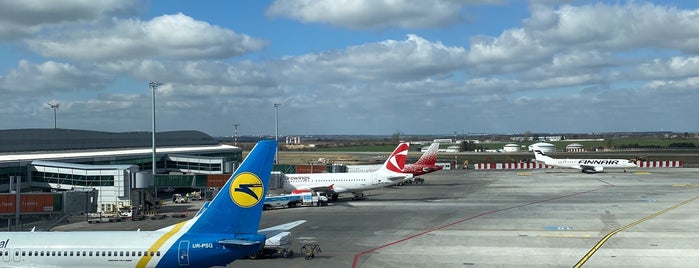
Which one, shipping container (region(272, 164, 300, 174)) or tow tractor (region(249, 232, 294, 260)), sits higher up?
shipping container (region(272, 164, 300, 174))

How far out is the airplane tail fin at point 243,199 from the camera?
19.4m

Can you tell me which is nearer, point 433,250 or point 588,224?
point 433,250

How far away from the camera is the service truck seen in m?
54.6

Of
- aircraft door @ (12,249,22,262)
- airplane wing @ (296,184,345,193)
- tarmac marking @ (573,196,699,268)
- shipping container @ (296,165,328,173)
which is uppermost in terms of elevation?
shipping container @ (296,165,328,173)

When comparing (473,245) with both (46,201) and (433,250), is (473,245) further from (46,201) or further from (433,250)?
(46,201)

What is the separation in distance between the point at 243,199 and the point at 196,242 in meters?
2.16

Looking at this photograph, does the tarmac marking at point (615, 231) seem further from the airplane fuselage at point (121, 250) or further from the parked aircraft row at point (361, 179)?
the parked aircraft row at point (361, 179)

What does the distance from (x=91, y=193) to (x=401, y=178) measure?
100ft

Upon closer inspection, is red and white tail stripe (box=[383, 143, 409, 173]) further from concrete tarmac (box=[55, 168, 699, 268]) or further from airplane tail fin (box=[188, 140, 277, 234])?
airplane tail fin (box=[188, 140, 277, 234])

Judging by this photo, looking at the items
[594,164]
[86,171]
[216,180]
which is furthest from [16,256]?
[594,164]

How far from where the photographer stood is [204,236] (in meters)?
19.7

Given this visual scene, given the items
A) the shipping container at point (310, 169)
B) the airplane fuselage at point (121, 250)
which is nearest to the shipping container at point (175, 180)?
the shipping container at point (310, 169)

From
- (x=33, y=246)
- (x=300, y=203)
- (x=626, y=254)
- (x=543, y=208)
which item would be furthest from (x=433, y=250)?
(x=300, y=203)

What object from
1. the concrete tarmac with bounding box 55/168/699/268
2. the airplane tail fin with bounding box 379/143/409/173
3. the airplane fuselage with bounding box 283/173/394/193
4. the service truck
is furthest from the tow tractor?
the airplane tail fin with bounding box 379/143/409/173
